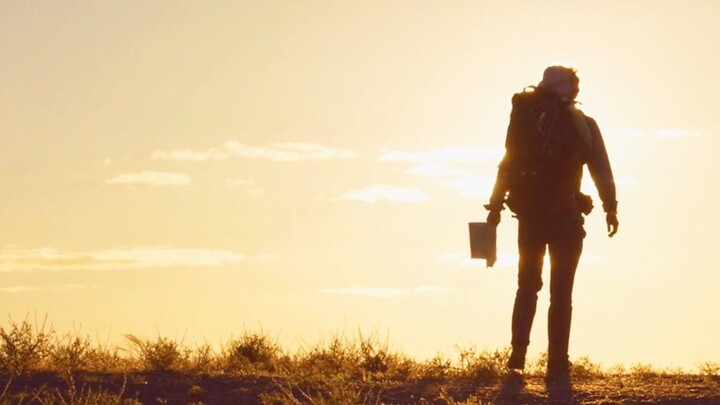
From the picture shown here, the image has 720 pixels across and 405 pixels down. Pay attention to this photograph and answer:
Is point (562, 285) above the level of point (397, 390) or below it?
above

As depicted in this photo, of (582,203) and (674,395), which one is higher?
(582,203)

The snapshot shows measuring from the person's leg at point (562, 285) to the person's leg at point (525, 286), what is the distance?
13cm

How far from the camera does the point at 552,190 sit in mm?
11477

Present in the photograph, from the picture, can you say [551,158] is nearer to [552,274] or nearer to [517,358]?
[552,274]

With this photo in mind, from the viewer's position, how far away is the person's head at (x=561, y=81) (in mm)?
11500

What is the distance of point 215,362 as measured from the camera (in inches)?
486

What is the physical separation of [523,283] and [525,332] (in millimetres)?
453

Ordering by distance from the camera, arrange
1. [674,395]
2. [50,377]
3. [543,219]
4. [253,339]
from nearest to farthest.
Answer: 1. [674,395]
2. [50,377]
3. [543,219]
4. [253,339]

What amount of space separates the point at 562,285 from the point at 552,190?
2.85 feet

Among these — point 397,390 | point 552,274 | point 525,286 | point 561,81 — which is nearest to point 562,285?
point 552,274

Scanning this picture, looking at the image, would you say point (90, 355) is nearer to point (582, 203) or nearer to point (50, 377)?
point (50, 377)

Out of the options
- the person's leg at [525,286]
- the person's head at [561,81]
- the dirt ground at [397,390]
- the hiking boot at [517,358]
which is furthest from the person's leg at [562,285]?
the person's head at [561,81]

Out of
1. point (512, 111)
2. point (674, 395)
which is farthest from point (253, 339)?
point (674, 395)

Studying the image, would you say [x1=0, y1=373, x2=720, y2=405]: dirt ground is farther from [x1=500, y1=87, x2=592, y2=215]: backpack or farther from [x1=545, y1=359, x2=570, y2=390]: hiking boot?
[x1=500, y1=87, x2=592, y2=215]: backpack
